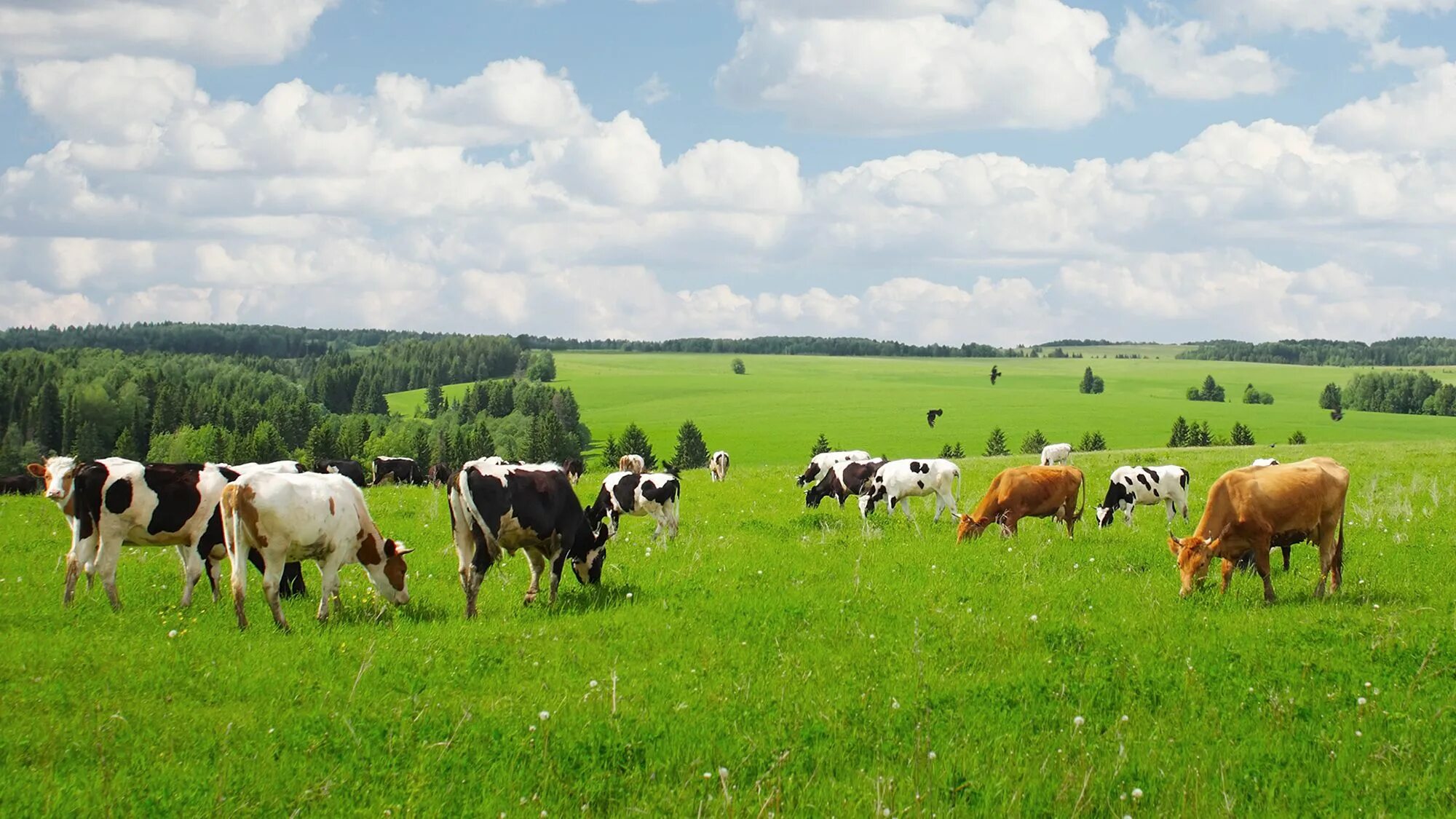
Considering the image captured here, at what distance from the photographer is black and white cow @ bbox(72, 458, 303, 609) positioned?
502 inches

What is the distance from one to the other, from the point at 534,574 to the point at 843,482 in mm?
13391

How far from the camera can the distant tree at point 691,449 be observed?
345 ft

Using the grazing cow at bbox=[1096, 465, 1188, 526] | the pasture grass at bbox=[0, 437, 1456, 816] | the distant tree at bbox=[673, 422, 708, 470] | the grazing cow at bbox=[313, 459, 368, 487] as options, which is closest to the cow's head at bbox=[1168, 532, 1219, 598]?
the pasture grass at bbox=[0, 437, 1456, 816]

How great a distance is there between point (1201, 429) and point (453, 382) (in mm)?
133457

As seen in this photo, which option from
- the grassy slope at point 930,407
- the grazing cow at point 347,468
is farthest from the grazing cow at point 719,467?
the grassy slope at point 930,407

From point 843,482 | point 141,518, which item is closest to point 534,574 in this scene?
point 141,518

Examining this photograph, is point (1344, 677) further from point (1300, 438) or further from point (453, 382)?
point (453, 382)

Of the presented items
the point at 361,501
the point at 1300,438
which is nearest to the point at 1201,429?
the point at 1300,438

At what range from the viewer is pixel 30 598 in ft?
42.2

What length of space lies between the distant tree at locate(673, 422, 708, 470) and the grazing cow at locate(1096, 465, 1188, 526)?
3158 inches

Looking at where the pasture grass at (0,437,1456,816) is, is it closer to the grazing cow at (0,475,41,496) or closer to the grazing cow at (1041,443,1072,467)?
the grazing cow at (0,475,41,496)

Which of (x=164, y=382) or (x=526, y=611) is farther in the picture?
(x=164, y=382)

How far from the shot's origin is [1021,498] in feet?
64.0

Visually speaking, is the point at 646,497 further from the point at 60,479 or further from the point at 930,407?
the point at 930,407
